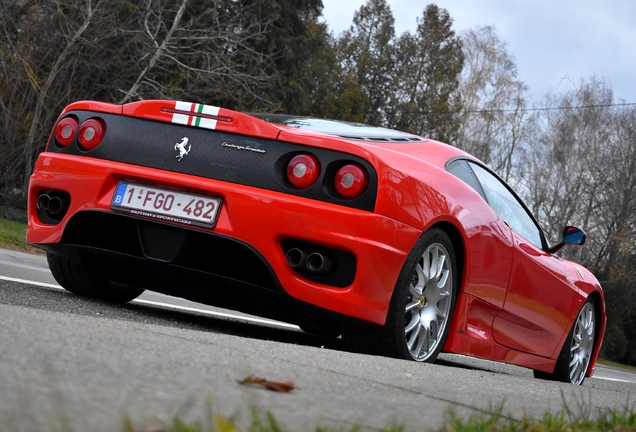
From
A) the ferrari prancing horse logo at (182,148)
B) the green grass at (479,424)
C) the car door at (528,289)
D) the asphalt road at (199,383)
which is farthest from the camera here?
the car door at (528,289)

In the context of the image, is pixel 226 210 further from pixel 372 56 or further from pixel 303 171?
pixel 372 56

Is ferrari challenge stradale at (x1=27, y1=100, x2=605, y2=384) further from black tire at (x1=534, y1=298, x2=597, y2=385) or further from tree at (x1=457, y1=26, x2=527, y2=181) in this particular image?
tree at (x1=457, y1=26, x2=527, y2=181)

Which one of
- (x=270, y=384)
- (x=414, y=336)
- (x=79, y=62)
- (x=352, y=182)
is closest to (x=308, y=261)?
(x=352, y=182)

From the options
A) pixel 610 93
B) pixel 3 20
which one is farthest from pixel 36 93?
pixel 610 93

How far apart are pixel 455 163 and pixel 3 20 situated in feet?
55.2

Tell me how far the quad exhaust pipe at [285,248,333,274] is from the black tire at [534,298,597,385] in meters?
2.77

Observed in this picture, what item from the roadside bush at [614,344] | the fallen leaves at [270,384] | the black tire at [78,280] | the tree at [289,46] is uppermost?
the tree at [289,46]

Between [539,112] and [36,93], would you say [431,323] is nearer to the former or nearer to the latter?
[36,93]

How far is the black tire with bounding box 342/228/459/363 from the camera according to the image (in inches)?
171

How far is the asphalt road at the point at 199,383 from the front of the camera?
197cm

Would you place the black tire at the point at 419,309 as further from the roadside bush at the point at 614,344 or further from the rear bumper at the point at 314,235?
the roadside bush at the point at 614,344

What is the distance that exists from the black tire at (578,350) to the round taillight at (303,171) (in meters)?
2.90

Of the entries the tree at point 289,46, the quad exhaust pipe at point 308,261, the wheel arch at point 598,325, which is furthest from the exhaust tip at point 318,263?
the tree at point 289,46

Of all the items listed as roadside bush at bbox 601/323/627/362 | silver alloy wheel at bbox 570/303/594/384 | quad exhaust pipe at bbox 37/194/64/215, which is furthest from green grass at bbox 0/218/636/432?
roadside bush at bbox 601/323/627/362
